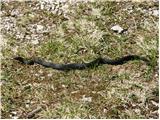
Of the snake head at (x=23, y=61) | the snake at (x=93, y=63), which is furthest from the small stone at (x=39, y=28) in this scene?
the snake at (x=93, y=63)

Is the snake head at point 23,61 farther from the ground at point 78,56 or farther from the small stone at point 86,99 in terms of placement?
the small stone at point 86,99

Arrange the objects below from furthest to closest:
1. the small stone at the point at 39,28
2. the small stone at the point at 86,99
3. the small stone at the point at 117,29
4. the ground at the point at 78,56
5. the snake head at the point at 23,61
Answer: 1. the small stone at the point at 39,28
2. the small stone at the point at 117,29
3. the snake head at the point at 23,61
4. the small stone at the point at 86,99
5. the ground at the point at 78,56

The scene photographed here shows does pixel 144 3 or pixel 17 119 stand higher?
pixel 144 3

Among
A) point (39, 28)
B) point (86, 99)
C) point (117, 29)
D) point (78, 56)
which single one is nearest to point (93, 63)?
point (78, 56)

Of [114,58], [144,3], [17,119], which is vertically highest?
[144,3]

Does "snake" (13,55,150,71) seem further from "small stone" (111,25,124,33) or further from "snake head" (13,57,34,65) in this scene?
"small stone" (111,25,124,33)

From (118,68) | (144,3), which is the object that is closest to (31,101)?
(118,68)

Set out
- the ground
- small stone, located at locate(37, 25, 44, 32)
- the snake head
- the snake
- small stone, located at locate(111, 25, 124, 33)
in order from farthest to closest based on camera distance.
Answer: small stone, located at locate(37, 25, 44, 32) < small stone, located at locate(111, 25, 124, 33) < the snake head < the snake < the ground

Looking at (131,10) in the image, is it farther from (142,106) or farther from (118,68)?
(142,106)

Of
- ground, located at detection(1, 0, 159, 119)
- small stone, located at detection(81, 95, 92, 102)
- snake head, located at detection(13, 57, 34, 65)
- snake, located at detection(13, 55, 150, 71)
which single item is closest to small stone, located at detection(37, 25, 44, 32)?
ground, located at detection(1, 0, 159, 119)
